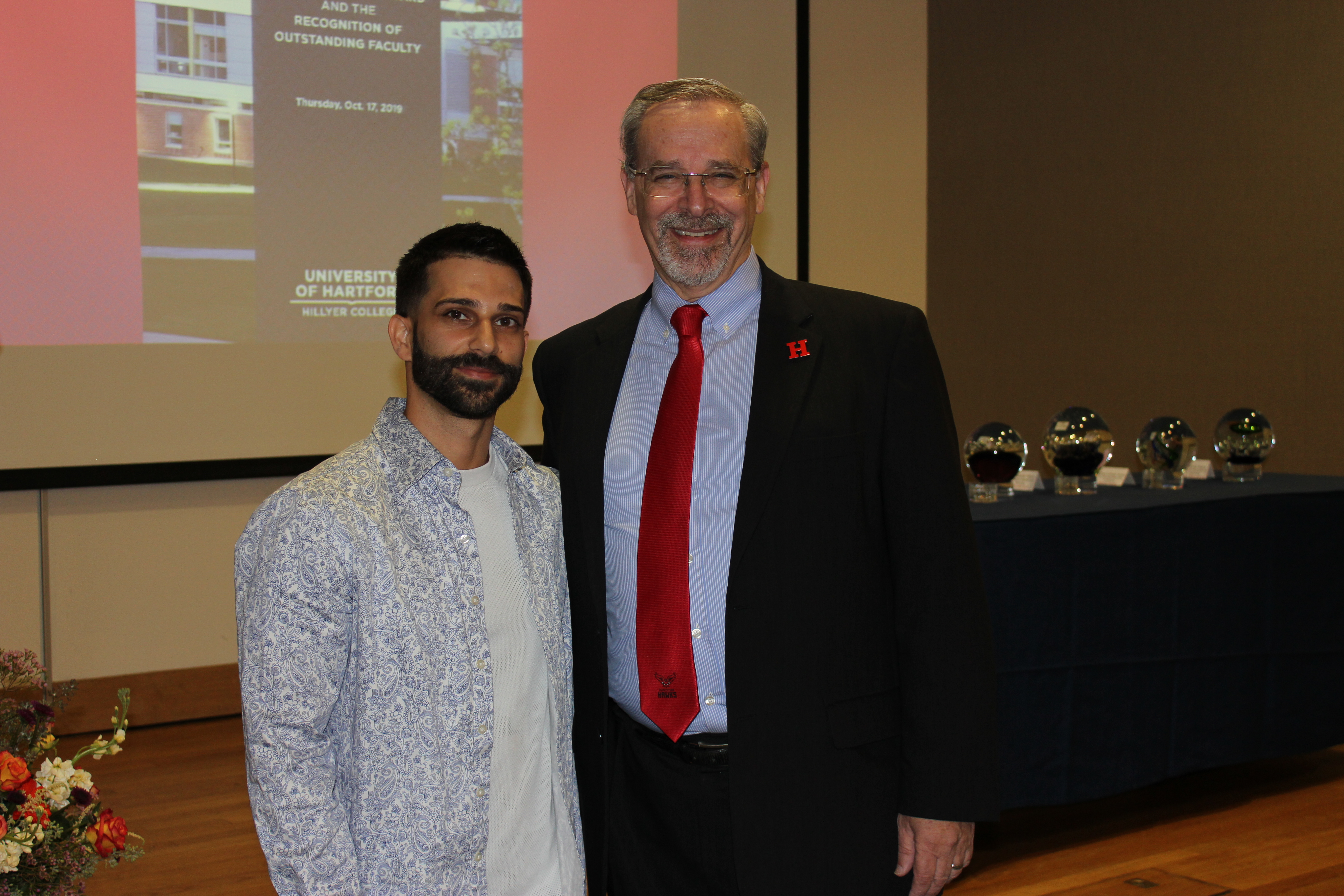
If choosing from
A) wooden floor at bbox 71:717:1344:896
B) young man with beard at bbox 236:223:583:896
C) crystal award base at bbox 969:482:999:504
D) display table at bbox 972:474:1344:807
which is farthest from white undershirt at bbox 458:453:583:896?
crystal award base at bbox 969:482:999:504

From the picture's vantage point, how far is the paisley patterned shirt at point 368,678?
1458 mm

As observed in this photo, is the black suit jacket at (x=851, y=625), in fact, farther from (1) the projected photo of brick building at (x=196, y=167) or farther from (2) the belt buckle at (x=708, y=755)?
(1) the projected photo of brick building at (x=196, y=167)

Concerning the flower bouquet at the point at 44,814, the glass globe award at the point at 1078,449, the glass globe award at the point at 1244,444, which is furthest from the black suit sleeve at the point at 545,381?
the glass globe award at the point at 1244,444

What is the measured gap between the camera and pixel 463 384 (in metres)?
1.67

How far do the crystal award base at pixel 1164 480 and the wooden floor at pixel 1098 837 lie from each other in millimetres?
1036

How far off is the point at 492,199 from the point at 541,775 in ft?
12.2

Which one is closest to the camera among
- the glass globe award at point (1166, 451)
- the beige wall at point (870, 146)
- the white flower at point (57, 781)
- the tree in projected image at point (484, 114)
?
the white flower at point (57, 781)

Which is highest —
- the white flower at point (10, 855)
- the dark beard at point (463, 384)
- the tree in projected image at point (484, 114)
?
the tree in projected image at point (484, 114)

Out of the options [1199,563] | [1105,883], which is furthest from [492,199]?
[1105,883]

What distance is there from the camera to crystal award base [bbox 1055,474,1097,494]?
11.7 ft

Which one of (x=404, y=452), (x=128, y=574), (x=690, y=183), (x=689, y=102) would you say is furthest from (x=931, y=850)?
(x=128, y=574)

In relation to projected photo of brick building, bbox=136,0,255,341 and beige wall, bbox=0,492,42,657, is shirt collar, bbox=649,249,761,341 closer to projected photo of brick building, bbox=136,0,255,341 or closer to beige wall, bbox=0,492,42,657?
projected photo of brick building, bbox=136,0,255,341

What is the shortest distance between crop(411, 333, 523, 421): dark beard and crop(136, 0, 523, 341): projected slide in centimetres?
319

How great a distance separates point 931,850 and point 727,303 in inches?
35.1
